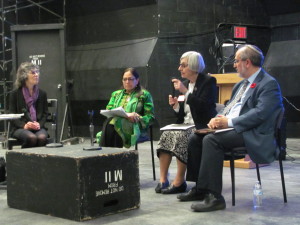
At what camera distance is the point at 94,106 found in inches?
344

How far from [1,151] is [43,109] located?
2711mm

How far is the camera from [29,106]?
454 cm

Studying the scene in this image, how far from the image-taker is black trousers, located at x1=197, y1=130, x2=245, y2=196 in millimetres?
3254

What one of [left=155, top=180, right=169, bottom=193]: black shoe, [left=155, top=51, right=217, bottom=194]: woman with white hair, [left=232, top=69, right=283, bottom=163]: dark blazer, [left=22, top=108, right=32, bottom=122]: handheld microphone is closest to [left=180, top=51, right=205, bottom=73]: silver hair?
[left=155, top=51, right=217, bottom=194]: woman with white hair

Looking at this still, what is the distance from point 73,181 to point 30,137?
1.42 metres

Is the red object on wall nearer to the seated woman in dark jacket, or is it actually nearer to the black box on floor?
the seated woman in dark jacket

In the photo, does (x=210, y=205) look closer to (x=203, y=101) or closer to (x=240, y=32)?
(x=203, y=101)

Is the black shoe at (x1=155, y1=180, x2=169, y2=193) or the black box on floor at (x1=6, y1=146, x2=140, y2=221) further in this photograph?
the black shoe at (x1=155, y1=180, x2=169, y2=193)

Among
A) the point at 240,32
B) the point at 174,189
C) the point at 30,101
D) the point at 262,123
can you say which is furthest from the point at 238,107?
the point at 240,32

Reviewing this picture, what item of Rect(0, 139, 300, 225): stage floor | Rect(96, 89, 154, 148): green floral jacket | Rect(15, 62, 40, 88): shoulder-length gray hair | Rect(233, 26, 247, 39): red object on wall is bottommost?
Rect(0, 139, 300, 225): stage floor

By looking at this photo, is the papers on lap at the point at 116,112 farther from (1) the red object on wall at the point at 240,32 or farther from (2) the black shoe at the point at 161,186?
(1) the red object on wall at the point at 240,32

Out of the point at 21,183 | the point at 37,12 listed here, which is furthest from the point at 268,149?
the point at 37,12

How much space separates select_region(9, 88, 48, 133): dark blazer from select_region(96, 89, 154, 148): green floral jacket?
66 cm

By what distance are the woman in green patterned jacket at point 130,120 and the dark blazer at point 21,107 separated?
27.2 inches
